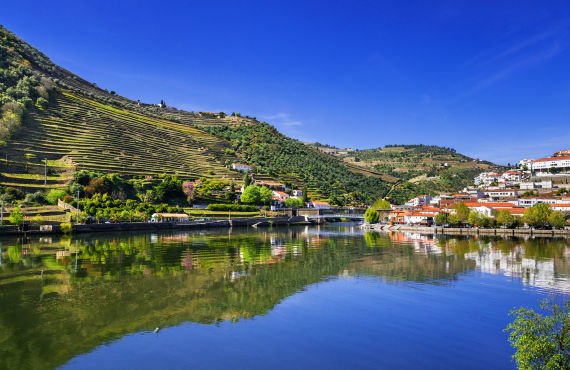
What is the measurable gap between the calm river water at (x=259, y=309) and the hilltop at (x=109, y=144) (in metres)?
49.8

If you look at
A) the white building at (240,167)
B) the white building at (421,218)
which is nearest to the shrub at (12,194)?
the white building at (240,167)

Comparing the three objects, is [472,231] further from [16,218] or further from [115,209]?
[16,218]

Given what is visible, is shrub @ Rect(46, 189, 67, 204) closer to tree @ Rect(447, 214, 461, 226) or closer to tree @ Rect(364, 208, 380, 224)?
tree @ Rect(364, 208, 380, 224)

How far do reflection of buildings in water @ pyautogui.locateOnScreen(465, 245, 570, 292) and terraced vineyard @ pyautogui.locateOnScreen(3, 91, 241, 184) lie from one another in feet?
253

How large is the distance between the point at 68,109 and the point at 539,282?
4757 inches

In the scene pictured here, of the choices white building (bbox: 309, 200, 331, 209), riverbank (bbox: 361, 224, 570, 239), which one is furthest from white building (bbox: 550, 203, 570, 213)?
white building (bbox: 309, 200, 331, 209)

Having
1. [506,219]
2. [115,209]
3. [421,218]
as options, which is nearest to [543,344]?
[115,209]

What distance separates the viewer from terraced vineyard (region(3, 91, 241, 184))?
8644 centimetres

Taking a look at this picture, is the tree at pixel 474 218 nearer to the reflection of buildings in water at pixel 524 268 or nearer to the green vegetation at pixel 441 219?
the green vegetation at pixel 441 219

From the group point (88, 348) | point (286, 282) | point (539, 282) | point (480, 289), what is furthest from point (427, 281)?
point (88, 348)

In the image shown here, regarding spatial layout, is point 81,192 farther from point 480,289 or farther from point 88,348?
point 480,289

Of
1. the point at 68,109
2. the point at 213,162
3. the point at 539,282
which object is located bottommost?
the point at 539,282

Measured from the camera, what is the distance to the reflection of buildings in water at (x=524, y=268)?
29484mm

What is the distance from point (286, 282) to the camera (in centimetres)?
2875
